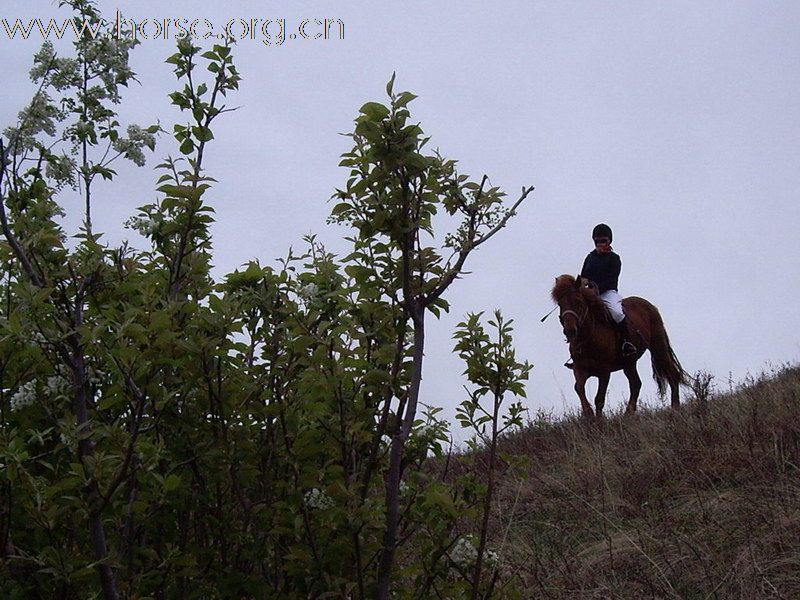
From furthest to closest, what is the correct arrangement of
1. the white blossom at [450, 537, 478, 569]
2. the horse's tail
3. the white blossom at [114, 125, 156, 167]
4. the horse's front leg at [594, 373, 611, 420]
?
the horse's tail
the horse's front leg at [594, 373, 611, 420]
the white blossom at [114, 125, 156, 167]
the white blossom at [450, 537, 478, 569]

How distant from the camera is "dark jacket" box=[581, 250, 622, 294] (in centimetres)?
1232

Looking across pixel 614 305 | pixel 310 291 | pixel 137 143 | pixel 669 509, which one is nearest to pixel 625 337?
pixel 614 305

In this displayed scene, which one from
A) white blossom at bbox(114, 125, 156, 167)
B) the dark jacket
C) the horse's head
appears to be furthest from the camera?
the dark jacket

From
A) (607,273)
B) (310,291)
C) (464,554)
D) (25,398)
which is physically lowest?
(464,554)

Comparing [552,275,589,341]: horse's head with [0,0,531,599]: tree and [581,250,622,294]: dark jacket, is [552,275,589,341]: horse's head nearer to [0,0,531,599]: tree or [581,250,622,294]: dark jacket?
[581,250,622,294]: dark jacket

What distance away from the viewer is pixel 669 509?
5.96m

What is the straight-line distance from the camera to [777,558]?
15.0ft

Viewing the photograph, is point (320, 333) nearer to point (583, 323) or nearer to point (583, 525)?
point (583, 525)

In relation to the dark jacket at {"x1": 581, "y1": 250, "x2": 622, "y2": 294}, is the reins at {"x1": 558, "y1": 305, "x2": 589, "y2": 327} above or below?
below

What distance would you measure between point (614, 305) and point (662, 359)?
2003 mm

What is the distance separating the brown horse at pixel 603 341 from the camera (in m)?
11.0

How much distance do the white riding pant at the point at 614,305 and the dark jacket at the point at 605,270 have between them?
0.24 metres

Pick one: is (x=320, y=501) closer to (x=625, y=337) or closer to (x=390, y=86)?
(x=390, y=86)

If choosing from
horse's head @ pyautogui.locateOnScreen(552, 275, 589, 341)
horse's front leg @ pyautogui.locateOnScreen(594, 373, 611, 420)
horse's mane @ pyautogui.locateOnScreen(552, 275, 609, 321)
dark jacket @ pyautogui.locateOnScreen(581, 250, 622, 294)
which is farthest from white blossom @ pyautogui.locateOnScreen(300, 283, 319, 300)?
dark jacket @ pyautogui.locateOnScreen(581, 250, 622, 294)
